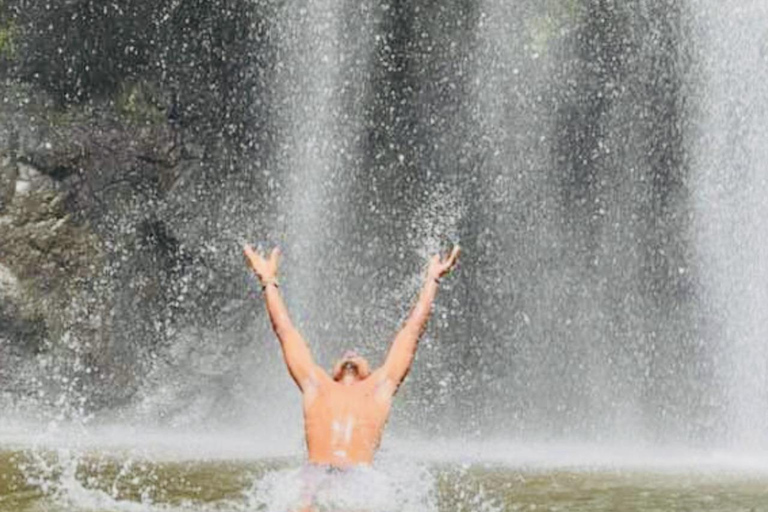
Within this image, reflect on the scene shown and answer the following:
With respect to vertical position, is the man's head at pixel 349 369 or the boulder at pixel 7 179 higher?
the boulder at pixel 7 179

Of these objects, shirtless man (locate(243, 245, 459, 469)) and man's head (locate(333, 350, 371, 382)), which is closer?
shirtless man (locate(243, 245, 459, 469))

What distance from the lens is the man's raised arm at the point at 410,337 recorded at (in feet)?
19.7

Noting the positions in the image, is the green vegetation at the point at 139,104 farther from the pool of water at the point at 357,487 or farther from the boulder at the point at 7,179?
the pool of water at the point at 357,487

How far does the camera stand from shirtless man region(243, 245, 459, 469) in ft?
18.8

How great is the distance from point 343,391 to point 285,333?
1.57 ft

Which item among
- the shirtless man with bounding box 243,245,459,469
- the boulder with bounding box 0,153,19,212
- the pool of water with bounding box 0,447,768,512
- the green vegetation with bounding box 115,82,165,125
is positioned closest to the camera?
the shirtless man with bounding box 243,245,459,469

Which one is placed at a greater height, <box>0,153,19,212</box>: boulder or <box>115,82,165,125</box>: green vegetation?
<box>115,82,165,125</box>: green vegetation

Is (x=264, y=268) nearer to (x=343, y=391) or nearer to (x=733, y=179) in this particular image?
(x=343, y=391)

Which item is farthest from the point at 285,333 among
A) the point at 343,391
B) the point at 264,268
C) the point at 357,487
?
the point at 357,487

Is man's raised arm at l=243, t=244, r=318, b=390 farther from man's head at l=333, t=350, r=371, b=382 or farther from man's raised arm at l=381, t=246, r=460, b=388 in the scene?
man's raised arm at l=381, t=246, r=460, b=388

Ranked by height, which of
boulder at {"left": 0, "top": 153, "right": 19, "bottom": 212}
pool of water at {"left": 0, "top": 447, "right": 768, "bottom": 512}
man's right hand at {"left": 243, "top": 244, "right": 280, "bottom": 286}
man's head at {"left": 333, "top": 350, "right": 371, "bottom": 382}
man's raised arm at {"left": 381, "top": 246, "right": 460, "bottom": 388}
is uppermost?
boulder at {"left": 0, "top": 153, "right": 19, "bottom": 212}

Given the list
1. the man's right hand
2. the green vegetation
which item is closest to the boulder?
the green vegetation

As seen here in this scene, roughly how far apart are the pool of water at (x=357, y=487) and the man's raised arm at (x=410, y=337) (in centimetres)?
51

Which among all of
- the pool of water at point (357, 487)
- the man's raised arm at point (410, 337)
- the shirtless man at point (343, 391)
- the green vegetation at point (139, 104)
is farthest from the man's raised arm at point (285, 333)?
the green vegetation at point (139, 104)
